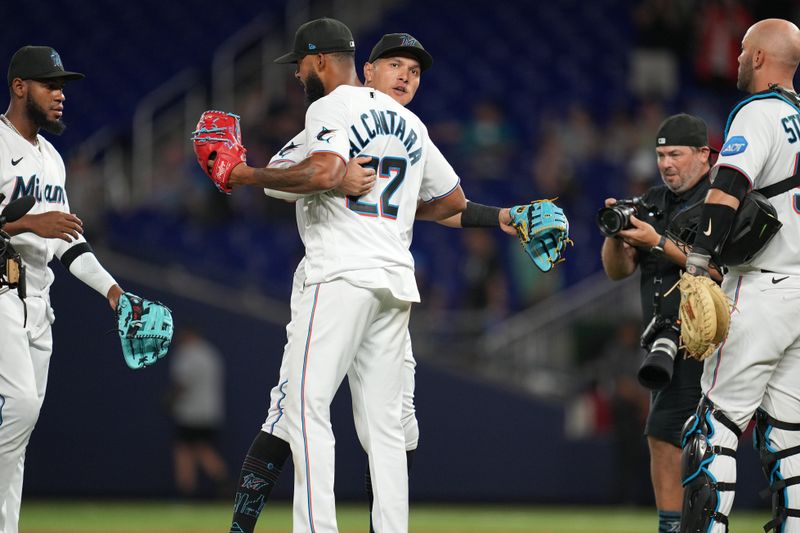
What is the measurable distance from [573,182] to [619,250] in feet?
24.1

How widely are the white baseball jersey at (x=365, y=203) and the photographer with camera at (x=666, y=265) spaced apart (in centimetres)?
108

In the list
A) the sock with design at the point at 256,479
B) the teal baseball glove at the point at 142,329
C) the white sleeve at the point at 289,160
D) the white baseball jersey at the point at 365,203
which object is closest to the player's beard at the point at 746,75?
the white baseball jersey at the point at 365,203

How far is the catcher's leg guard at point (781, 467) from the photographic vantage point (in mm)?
5023

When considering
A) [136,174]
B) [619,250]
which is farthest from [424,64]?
[136,174]

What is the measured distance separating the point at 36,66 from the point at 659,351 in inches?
132

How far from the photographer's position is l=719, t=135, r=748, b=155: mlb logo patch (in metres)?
4.93

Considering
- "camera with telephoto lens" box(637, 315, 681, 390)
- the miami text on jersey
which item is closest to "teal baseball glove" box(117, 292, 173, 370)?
the miami text on jersey

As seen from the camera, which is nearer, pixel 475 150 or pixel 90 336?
pixel 90 336

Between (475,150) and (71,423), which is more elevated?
(475,150)

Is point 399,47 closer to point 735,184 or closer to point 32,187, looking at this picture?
point 735,184

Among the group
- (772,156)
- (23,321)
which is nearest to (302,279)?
(23,321)

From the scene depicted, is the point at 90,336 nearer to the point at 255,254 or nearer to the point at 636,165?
the point at 255,254

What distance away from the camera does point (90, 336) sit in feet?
39.5

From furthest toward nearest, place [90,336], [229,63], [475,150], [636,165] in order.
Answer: [229,63]
[475,150]
[636,165]
[90,336]
